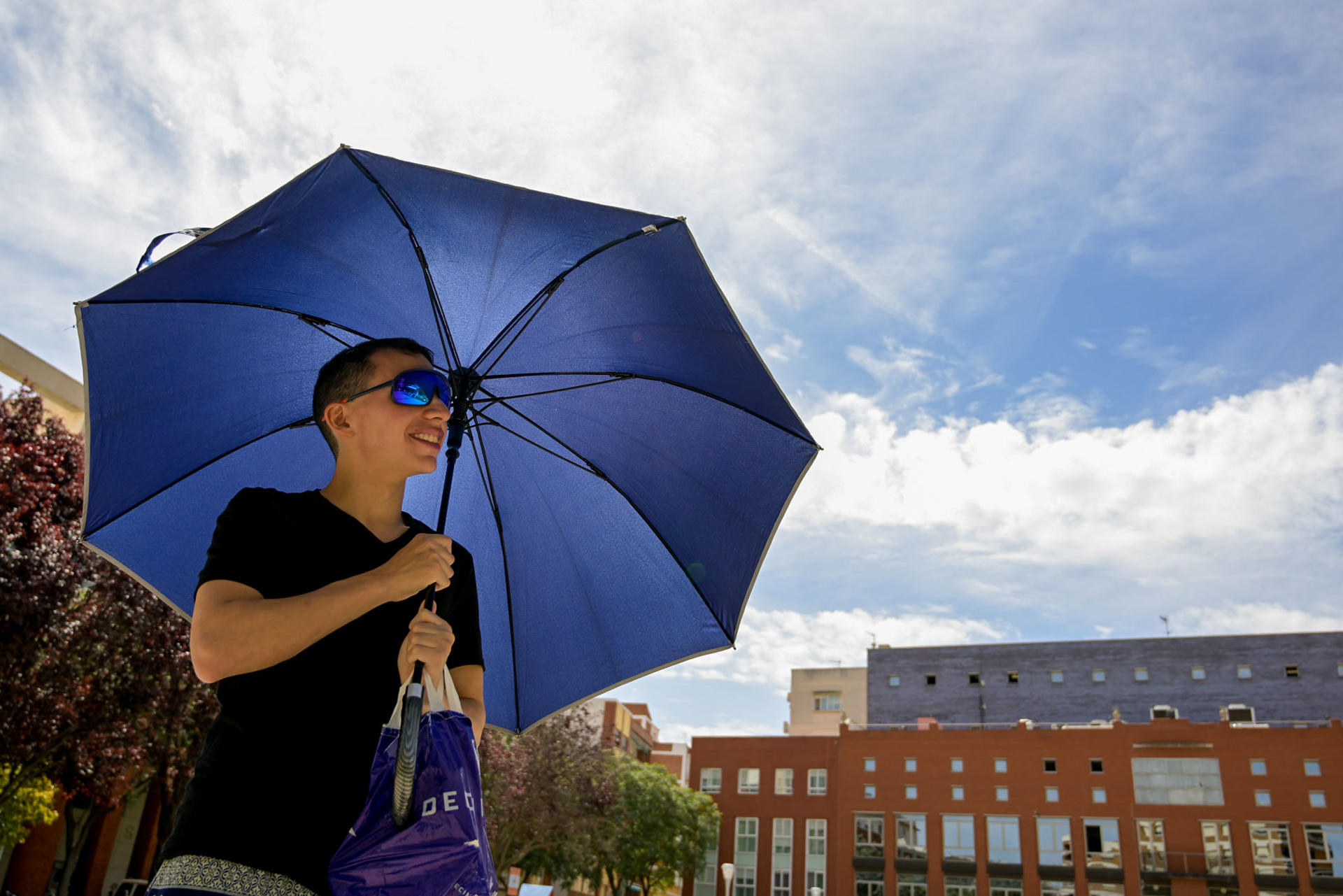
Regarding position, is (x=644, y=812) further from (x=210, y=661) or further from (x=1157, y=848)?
(x=210, y=661)

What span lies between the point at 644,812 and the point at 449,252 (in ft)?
141

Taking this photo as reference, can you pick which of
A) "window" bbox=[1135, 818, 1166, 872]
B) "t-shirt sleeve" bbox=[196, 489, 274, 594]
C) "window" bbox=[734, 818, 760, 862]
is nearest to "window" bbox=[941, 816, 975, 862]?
"window" bbox=[1135, 818, 1166, 872]

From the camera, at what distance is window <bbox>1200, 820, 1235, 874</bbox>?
41156 millimetres

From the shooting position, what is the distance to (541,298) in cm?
271

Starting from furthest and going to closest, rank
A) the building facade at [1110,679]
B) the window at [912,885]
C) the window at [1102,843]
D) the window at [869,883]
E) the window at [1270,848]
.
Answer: the building facade at [1110,679] < the window at [869,883] < the window at [912,885] < the window at [1102,843] < the window at [1270,848]

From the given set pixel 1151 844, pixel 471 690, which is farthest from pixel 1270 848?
pixel 471 690

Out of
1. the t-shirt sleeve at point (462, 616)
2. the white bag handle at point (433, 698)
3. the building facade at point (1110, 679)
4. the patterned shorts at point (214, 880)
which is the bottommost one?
the patterned shorts at point (214, 880)

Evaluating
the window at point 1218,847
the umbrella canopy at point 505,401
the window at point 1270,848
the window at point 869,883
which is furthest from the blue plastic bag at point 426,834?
the window at point 1270,848

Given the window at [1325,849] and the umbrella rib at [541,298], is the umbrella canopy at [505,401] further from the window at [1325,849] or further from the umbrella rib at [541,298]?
the window at [1325,849]

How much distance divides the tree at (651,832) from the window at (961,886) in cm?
1210

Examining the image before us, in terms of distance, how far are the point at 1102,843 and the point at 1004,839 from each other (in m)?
4.24

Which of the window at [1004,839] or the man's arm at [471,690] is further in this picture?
the window at [1004,839]

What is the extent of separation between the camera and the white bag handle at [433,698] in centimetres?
159

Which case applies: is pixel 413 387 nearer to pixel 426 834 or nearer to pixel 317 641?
pixel 317 641
